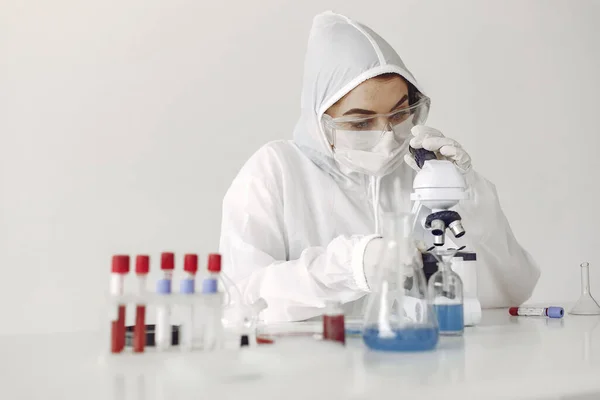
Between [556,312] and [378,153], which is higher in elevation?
[378,153]

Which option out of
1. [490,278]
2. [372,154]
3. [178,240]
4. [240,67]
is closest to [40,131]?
[178,240]

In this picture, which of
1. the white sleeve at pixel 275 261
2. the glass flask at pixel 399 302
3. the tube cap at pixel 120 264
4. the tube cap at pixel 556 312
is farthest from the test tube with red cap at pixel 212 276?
the tube cap at pixel 556 312

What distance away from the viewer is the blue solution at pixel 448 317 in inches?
44.7

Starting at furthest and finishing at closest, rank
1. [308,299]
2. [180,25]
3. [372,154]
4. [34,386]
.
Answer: [180,25] → [372,154] → [308,299] → [34,386]

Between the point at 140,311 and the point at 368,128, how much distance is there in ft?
3.31

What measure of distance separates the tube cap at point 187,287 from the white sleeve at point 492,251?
904 mm

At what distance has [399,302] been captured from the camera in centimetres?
100

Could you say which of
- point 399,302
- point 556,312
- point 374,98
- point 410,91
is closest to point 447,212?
point 399,302

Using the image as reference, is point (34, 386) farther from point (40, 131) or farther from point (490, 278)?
point (40, 131)

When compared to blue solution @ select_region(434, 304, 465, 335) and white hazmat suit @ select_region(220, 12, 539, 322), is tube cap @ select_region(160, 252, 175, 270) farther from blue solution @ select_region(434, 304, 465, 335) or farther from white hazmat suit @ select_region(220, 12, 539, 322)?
white hazmat suit @ select_region(220, 12, 539, 322)

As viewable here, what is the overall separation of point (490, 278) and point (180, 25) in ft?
5.35

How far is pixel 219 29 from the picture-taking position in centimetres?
279

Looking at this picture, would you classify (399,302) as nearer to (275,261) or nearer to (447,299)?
(447,299)

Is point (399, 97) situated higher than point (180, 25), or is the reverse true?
point (180, 25)
